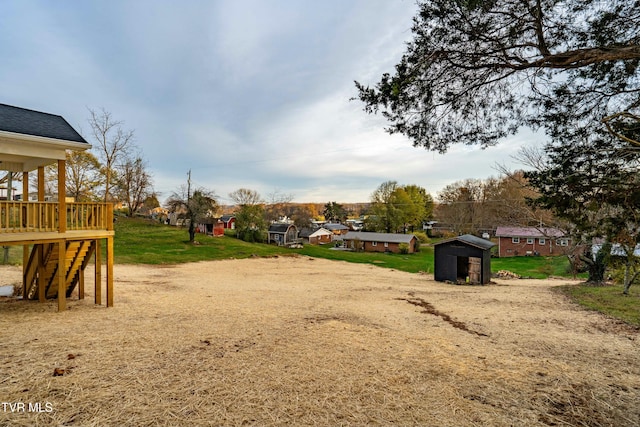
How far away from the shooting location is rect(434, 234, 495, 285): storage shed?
16609 millimetres

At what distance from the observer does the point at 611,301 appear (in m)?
10.2

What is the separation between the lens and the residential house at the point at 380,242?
43.2 m

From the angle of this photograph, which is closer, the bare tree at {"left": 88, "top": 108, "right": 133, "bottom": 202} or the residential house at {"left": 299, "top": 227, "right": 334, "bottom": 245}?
the bare tree at {"left": 88, "top": 108, "right": 133, "bottom": 202}

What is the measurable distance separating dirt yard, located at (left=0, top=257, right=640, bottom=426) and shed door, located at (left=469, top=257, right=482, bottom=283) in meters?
8.71

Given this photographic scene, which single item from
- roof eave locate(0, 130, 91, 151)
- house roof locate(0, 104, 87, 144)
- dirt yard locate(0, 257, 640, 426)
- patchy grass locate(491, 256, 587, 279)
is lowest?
patchy grass locate(491, 256, 587, 279)

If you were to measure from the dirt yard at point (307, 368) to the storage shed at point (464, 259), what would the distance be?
8.78m

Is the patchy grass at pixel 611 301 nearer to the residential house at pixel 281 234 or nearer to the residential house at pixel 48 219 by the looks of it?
the residential house at pixel 48 219

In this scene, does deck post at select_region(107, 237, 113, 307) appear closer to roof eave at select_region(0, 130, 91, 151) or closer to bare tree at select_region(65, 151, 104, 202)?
roof eave at select_region(0, 130, 91, 151)

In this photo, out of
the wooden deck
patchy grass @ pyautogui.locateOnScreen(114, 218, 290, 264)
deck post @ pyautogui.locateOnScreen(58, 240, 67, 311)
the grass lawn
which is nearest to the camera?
the wooden deck

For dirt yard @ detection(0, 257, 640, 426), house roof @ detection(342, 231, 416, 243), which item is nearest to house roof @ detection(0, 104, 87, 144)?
dirt yard @ detection(0, 257, 640, 426)

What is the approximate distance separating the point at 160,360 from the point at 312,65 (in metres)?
13.5

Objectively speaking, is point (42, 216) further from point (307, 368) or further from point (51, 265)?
point (307, 368)

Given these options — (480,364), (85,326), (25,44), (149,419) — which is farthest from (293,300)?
(25,44)

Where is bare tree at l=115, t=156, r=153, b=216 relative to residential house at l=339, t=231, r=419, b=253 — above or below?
above
